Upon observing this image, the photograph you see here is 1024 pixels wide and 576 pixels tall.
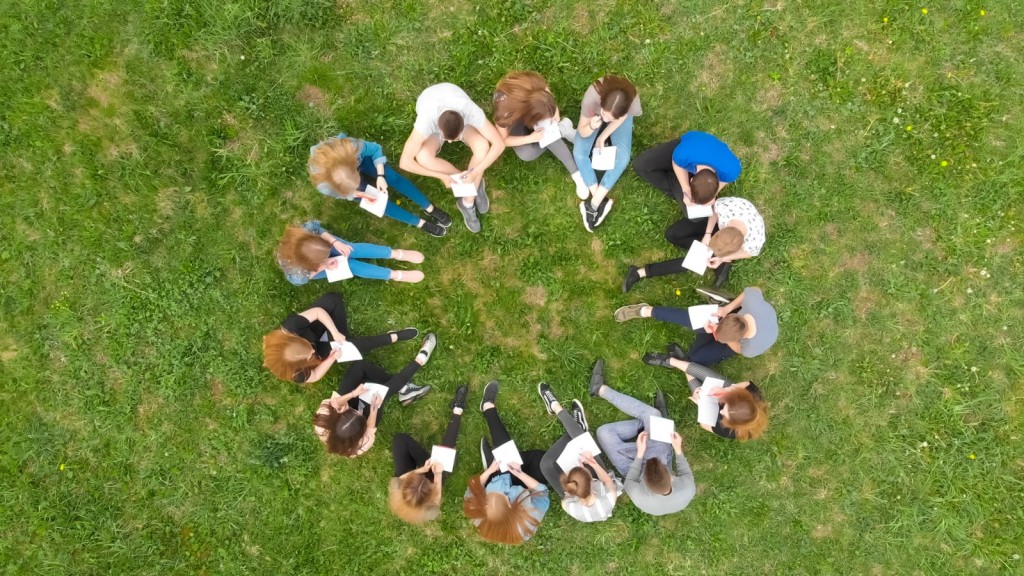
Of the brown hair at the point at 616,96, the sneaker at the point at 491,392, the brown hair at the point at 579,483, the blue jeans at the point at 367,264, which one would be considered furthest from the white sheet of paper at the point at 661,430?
the blue jeans at the point at 367,264

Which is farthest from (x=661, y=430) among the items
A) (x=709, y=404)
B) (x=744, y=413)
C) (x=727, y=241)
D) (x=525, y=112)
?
(x=525, y=112)

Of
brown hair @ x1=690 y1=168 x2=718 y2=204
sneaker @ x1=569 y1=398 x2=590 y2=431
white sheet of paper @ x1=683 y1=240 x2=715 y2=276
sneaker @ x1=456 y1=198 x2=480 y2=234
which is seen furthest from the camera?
sneaker @ x1=569 y1=398 x2=590 y2=431

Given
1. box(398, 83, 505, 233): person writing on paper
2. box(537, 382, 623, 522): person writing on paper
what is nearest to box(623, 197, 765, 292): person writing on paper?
box(537, 382, 623, 522): person writing on paper

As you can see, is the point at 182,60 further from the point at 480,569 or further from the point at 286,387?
the point at 480,569

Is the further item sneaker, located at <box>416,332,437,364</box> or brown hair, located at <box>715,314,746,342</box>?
sneaker, located at <box>416,332,437,364</box>

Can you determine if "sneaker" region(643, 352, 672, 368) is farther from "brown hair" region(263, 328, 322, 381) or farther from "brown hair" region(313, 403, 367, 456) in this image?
"brown hair" region(263, 328, 322, 381)

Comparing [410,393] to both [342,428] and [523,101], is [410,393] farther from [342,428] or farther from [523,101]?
[523,101]
